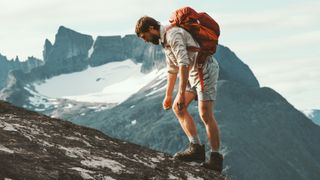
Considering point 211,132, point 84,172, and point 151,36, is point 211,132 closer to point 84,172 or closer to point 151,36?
point 151,36

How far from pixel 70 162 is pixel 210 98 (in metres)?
3.72

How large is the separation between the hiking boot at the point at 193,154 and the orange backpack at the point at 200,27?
157 cm

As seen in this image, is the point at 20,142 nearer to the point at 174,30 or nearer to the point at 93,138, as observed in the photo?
the point at 93,138

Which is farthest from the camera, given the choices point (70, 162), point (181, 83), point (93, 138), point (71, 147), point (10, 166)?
point (93, 138)

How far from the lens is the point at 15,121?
12.9m

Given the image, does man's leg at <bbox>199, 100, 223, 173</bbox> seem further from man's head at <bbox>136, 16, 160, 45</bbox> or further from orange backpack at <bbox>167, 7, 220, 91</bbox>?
man's head at <bbox>136, 16, 160, 45</bbox>

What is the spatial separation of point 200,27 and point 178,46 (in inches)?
28.6

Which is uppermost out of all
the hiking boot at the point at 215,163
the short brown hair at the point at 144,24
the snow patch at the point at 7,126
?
the short brown hair at the point at 144,24

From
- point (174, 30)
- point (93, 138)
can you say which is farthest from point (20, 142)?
point (174, 30)

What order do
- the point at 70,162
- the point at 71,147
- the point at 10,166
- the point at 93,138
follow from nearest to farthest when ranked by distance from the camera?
the point at 10,166 < the point at 70,162 < the point at 71,147 < the point at 93,138

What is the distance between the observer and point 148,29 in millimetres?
12859

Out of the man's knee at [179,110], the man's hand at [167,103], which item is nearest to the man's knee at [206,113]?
the man's knee at [179,110]

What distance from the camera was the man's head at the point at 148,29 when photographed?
42.1 ft

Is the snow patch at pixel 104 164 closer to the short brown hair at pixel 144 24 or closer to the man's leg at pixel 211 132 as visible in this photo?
the man's leg at pixel 211 132
